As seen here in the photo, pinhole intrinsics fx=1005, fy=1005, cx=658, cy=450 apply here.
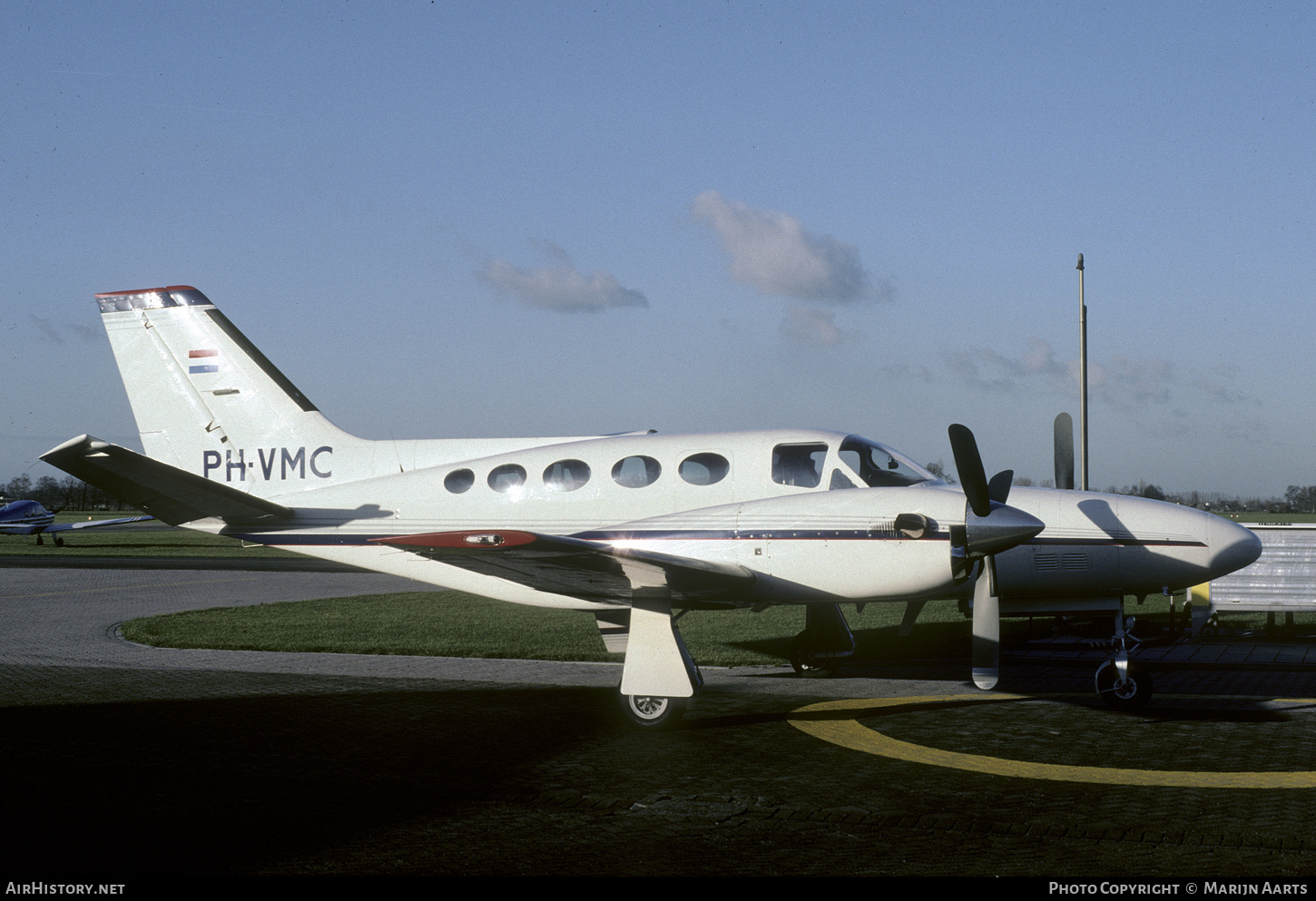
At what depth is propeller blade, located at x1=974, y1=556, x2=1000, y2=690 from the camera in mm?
9406

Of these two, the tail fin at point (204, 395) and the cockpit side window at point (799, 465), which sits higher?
the tail fin at point (204, 395)

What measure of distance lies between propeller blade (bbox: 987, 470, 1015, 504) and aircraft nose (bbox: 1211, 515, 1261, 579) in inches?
79.7

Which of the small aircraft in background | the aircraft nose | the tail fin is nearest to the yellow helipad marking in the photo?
the aircraft nose

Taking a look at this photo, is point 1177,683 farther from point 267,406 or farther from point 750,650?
point 267,406

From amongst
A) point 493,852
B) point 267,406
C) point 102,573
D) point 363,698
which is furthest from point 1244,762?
point 102,573

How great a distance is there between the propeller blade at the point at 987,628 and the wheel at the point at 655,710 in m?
2.78

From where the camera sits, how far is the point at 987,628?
379 inches

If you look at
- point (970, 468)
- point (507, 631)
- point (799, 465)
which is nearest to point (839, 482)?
point (799, 465)

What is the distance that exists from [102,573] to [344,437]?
20.4 metres

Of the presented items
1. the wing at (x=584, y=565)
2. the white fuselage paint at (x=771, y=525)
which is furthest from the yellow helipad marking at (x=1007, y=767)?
the wing at (x=584, y=565)

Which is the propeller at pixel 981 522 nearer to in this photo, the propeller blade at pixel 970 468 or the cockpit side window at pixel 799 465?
the propeller blade at pixel 970 468

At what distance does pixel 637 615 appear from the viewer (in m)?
9.68

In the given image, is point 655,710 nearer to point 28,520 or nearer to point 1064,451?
point 1064,451

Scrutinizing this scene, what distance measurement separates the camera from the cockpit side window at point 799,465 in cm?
1096
